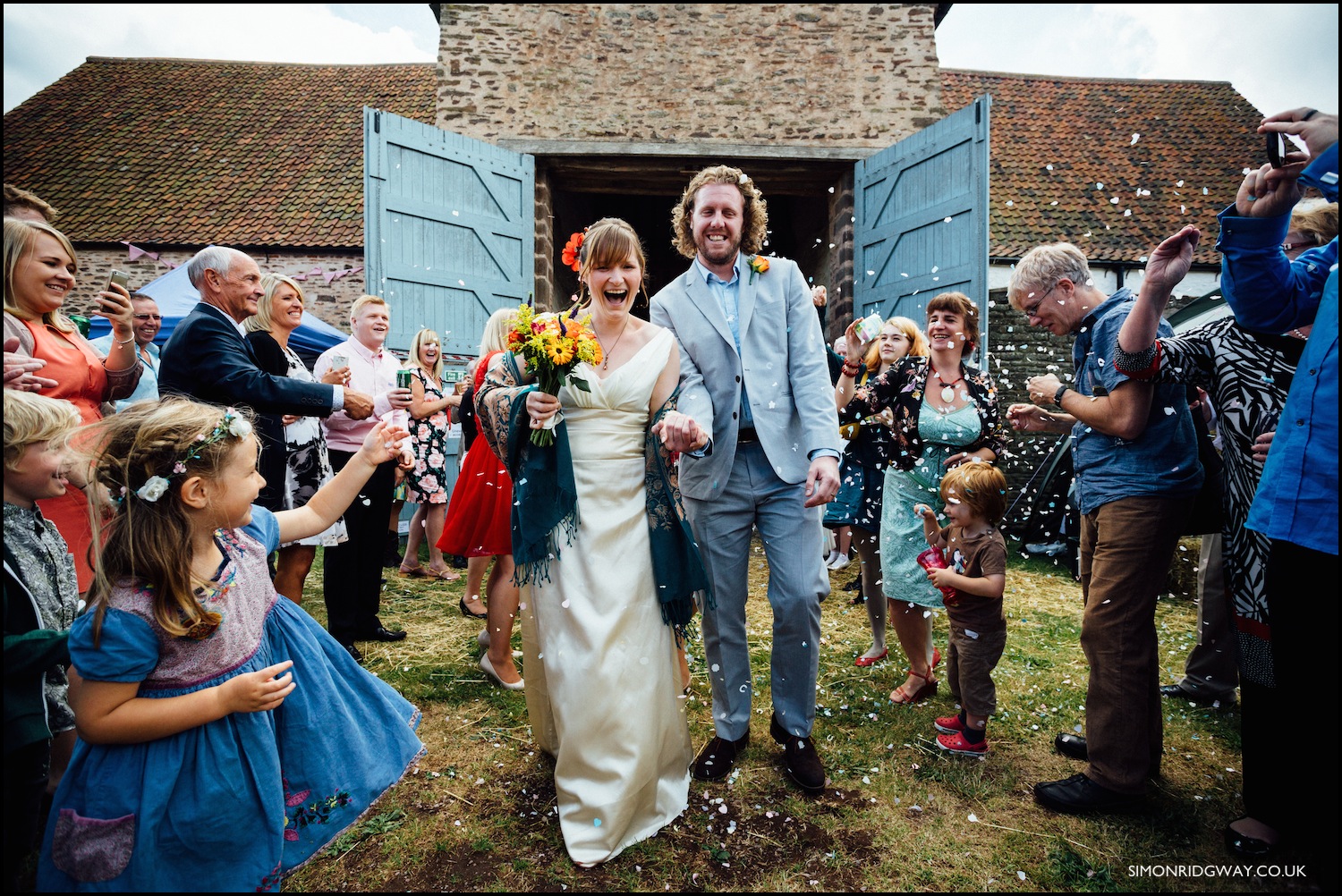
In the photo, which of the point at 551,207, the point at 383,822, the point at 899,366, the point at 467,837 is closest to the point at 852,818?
the point at 467,837

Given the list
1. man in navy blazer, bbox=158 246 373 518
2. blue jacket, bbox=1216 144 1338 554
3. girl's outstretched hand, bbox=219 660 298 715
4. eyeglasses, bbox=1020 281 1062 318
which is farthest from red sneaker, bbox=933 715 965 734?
man in navy blazer, bbox=158 246 373 518

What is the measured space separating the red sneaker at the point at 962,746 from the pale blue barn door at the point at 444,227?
5.68m

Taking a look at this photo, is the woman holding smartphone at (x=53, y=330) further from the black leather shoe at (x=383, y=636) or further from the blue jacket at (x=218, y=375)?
the black leather shoe at (x=383, y=636)

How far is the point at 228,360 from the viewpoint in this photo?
309cm

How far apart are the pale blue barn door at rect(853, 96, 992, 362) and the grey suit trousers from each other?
4.24 m

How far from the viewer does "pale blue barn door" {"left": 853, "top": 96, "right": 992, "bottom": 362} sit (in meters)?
6.53

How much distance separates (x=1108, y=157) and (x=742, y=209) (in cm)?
1339

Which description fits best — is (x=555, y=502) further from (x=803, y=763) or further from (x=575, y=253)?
(x=803, y=763)

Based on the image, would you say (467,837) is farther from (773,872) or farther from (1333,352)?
(1333,352)

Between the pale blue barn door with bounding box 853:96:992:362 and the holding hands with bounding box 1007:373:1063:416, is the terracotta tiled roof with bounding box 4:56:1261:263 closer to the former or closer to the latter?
the pale blue barn door with bounding box 853:96:992:362

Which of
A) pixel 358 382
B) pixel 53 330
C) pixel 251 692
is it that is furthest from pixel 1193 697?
pixel 53 330

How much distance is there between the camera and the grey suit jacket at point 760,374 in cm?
288

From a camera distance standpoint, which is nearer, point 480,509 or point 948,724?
point 948,724

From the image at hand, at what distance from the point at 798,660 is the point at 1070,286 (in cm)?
180
